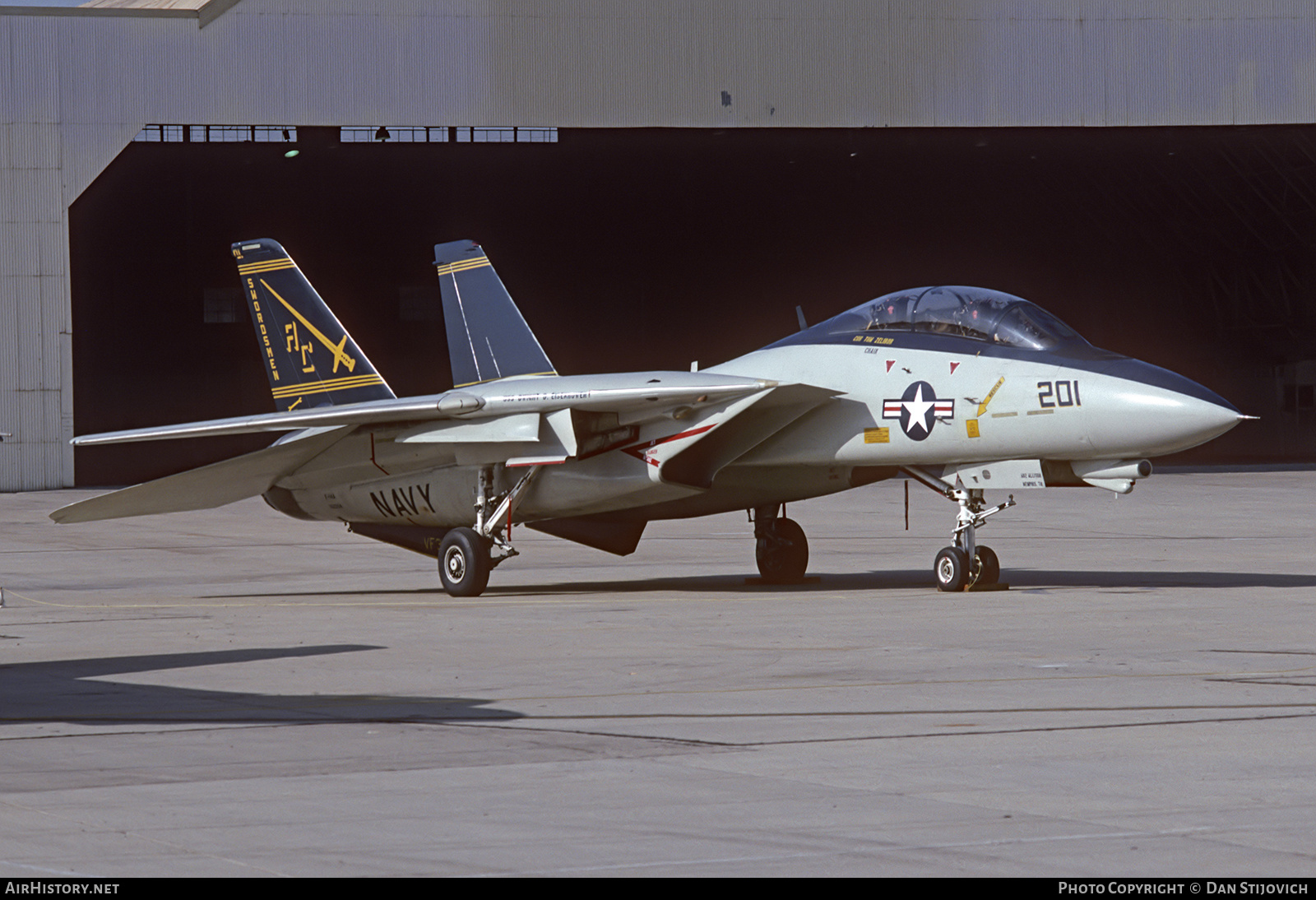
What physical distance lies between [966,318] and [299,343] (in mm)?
7106

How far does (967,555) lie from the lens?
15.2 metres

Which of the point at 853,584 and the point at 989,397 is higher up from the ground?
the point at 989,397

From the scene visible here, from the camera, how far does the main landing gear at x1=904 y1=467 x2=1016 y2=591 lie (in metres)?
15.2

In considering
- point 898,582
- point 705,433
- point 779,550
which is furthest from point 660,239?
point 705,433

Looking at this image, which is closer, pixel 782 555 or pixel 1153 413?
pixel 1153 413

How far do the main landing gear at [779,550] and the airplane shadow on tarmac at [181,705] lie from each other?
8.21 metres

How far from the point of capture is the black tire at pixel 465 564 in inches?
635

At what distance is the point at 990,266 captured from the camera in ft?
146

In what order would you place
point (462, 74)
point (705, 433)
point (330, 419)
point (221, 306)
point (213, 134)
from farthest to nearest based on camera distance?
point (221, 306) < point (213, 134) < point (462, 74) < point (330, 419) < point (705, 433)

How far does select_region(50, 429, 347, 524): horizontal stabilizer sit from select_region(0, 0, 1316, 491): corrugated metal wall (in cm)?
1998

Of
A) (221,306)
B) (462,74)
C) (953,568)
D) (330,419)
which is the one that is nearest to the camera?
(953,568)

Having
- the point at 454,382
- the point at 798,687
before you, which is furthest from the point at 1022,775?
the point at 454,382

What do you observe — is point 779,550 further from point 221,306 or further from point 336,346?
point 221,306

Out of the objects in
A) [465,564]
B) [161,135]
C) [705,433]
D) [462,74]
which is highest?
[462,74]
